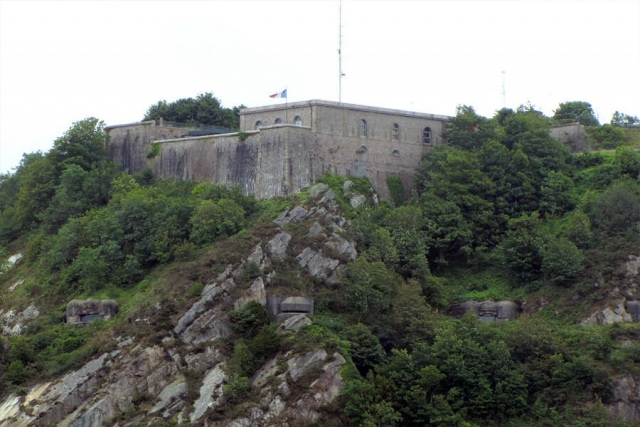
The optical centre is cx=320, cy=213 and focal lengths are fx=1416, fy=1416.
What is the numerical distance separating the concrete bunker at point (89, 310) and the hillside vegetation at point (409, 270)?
0.66 meters

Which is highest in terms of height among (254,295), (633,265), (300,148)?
(300,148)

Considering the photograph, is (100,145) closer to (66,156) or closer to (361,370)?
(66,156)

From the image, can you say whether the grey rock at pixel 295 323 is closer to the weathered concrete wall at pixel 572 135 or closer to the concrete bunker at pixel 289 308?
the concrete bunker at pixel 289 308

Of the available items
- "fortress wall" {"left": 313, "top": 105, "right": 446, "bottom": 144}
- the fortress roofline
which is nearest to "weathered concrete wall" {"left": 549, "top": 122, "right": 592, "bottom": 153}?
"fortress wall" {"left": 313, "top": 105, "right": 446, "bottom": 144}

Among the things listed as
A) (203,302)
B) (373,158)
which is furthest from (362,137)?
(203,302)

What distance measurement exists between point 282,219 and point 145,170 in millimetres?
12826

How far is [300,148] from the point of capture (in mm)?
73250

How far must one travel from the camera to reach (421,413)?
59344 mm

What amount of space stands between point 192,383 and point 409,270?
1301 cm

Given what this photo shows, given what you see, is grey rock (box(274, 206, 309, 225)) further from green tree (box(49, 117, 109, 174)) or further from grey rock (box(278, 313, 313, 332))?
green tree (box(49, 117, 109, 174))

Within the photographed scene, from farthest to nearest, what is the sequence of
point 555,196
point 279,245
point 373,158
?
point 373,158, point 555,196, point 279,245

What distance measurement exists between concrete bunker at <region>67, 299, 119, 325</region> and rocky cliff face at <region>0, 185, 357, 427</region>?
3552 millimetres

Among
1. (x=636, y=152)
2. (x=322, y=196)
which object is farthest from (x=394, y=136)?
(x=636, y=152)

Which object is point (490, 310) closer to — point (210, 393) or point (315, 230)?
point (315, 230)
